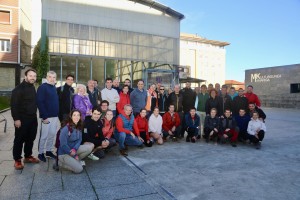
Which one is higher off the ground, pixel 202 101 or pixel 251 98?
pixel 251 98

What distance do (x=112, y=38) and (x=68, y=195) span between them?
2268 centimetres

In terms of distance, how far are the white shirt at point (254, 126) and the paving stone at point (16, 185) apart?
594 cm

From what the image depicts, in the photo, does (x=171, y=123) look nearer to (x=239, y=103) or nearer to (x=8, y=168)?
(x=239, y=103)

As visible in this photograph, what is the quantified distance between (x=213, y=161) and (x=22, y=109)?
4.08 metres

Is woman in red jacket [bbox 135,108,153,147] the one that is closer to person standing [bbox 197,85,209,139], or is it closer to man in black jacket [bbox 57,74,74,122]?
man in black jacket [bbox 57,74,74,122]

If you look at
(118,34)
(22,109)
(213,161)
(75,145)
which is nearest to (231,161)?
(213,161)

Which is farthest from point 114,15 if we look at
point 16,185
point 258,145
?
point 16,185

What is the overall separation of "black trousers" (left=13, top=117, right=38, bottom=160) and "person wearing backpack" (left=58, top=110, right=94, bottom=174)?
26.4 inches

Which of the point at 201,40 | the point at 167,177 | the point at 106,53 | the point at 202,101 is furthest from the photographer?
the point at 201,40

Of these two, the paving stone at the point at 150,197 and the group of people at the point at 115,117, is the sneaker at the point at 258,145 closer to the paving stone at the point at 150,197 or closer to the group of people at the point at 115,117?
the group of people at the point at 115,117

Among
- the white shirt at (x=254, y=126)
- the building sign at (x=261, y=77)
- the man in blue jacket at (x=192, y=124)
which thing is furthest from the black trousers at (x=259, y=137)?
the building sign at (x=261, y=77)

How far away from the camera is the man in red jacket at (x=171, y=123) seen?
7973 mm

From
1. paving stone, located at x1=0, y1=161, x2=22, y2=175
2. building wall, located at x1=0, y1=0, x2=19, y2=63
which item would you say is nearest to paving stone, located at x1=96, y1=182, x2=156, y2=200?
paving stone, located at x1=0, y1=161, x2=22, y2=175

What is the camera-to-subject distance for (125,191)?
3.88 m
